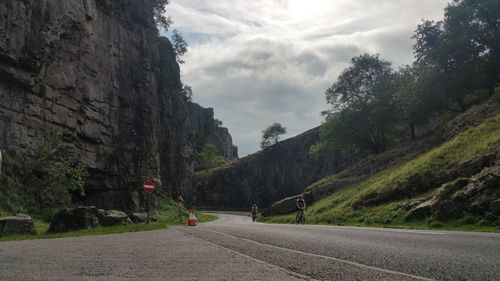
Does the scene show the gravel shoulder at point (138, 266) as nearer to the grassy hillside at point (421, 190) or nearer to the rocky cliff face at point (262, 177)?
the grassy hillside at point (421, 190)

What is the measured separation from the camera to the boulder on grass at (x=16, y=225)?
55.0 feet

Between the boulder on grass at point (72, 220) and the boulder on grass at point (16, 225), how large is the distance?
2.07 meters

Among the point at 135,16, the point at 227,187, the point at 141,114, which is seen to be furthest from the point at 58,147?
the point at 227,187

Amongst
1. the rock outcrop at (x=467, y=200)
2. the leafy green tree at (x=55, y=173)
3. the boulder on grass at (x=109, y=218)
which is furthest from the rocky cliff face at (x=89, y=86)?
the rock outcrop at (x=467, y=200)

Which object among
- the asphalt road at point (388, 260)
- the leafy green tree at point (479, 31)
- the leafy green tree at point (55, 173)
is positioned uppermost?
the leafy green tree at point (479, 31)

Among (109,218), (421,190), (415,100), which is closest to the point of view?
(109,218)

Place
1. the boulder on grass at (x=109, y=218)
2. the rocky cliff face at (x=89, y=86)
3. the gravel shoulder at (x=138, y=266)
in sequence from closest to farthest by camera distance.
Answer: the gravel shoulder at (x=138, y=266) < the boulder on grass at (x=109, y=218) < the rocky cliff face at (x=89, y=86)

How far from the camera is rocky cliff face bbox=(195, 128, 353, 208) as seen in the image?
11381 centimetres

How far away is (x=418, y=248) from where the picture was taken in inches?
356

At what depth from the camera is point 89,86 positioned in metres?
44.6

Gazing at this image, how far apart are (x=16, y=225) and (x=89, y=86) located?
1155 inches

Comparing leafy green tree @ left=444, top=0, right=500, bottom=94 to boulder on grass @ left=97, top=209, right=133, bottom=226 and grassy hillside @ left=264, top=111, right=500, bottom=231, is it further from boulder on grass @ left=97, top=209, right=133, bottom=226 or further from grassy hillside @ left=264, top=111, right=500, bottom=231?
boulder on grass @ left=97, top=209, right=133, bottom=226

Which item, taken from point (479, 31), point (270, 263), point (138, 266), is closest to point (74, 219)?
point (138, 266)

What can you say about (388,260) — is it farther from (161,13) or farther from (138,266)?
(161,13)
